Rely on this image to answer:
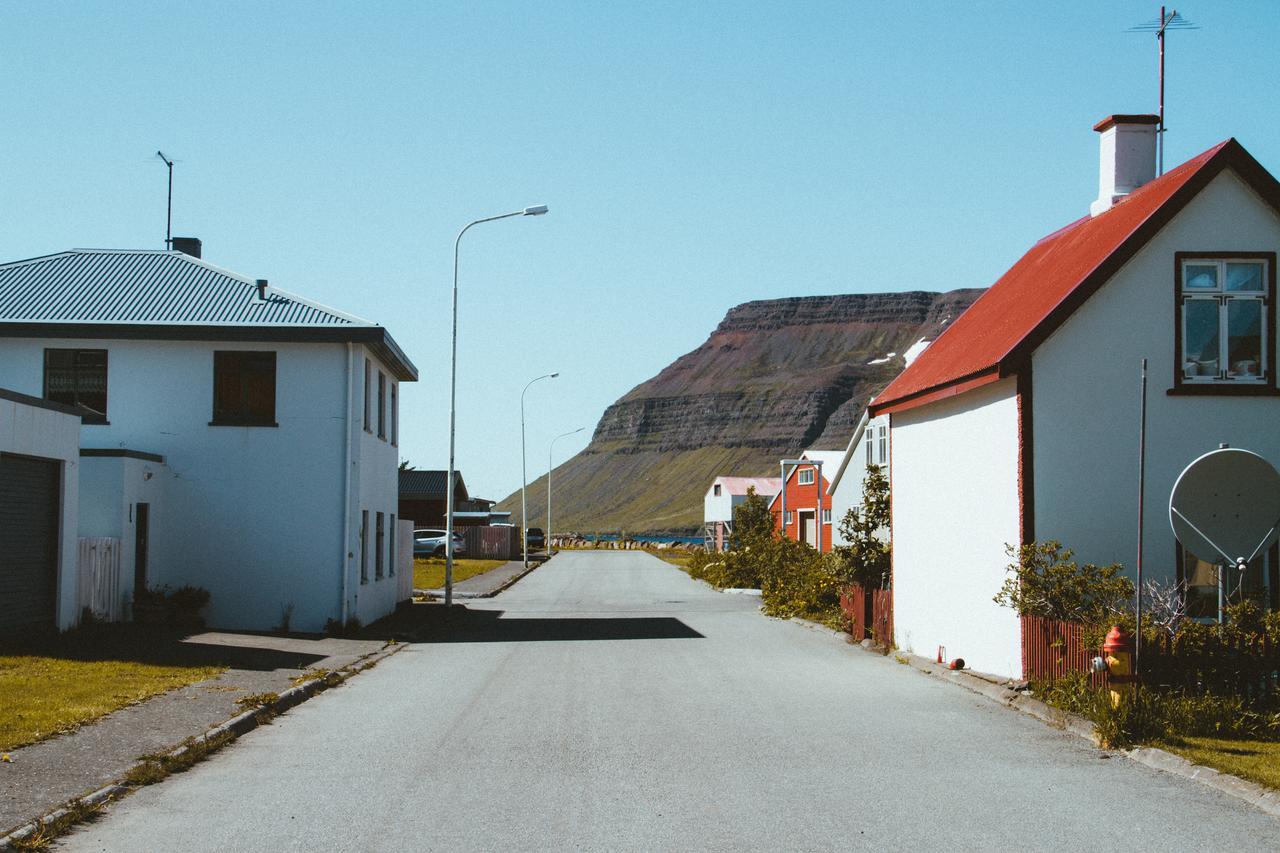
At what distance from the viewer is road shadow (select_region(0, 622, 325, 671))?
1708 cm

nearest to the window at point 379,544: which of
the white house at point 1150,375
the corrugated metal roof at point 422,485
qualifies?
the white house at point 1150,375

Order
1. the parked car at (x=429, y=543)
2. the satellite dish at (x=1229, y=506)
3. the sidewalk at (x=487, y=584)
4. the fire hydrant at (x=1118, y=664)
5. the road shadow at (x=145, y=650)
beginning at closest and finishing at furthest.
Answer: the fire hydrant at (x=1118, y=664) < the satellite dish at (x=1229, y=506) < the road shadow at (x=145, y=650) < the sidewalk at (x=487, y=584) < the parked car at (x=429, y=543)

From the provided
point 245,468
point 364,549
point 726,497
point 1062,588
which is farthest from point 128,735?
point 726,497

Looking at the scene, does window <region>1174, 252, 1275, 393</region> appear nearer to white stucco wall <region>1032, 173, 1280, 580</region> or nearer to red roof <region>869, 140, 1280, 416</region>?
white stucco wall <region>1032, 173, 1280, 580</region>

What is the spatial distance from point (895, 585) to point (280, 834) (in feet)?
48.2

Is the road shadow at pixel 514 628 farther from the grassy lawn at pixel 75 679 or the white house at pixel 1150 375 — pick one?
the white house at pixel 1150 375

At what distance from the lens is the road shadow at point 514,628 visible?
77.1ft

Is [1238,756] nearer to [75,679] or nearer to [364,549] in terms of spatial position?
[75,679]

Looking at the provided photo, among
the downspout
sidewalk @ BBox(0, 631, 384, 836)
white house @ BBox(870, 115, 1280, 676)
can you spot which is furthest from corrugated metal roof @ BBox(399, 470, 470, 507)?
white house @ BBox(870, 115, 1280, 676)

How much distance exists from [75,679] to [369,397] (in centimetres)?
1189

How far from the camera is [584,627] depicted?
26375 mm

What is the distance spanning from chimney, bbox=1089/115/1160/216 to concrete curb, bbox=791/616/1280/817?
729cm

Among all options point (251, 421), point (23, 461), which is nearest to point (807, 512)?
point (251, 421)

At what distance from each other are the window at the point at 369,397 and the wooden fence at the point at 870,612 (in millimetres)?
9565
